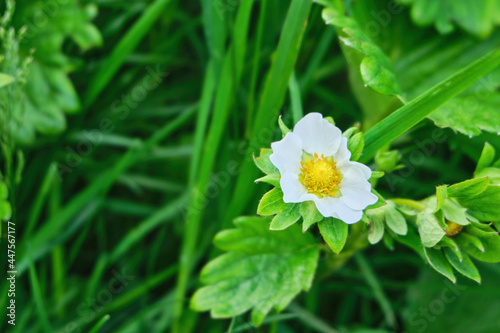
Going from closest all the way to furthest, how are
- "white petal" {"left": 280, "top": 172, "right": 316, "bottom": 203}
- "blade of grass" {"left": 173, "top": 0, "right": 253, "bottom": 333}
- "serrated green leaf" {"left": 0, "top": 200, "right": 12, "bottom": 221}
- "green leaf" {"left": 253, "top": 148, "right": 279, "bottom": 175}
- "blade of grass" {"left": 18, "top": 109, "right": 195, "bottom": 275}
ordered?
"white petal" {"left": 280, "top": 172, "right": 316, "bottom": 203} < "green leaf" {"left": 253, "top": 148, "right": 279, "bottom": 175} < "serrated green leaf" {"left": 0, "top": 200, "right": 12, "bottom": 221} < "blade of grass" {"left": 173, "top": 0, "right": 253, "bottom": 333} < "blade of grass" {"left": 18, "top": 109, "right": 195, "bottom": 275}

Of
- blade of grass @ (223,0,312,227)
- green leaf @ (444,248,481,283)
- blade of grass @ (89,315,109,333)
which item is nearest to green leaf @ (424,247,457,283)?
green leaf @ (444,248,481,283)

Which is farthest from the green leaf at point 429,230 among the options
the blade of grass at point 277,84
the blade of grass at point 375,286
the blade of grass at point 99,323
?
the blade of grass at point 99,323

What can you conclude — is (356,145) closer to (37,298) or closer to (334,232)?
(334,232)

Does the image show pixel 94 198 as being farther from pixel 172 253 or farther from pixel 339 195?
pixel 339 195

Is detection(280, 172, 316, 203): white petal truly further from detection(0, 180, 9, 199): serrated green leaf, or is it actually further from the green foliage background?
detection(0, 180, 9, 199): serrated green leaf

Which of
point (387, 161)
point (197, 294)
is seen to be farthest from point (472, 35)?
point (197, 294)

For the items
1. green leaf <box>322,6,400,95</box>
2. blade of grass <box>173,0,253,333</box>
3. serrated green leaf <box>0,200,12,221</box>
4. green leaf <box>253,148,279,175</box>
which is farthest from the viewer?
blade of grass <box>173,0,253,333</box>

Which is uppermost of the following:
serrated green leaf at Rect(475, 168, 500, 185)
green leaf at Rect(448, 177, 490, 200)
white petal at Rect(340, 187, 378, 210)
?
white petal at Rect(340, 187, 378, 210)

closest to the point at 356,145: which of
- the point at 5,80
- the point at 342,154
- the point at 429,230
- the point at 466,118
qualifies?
the point at 342,154
